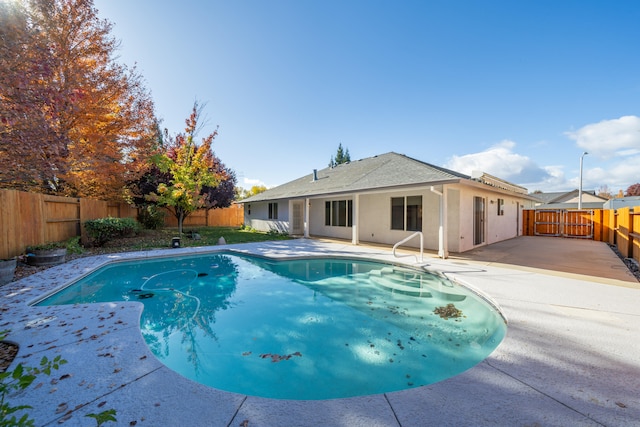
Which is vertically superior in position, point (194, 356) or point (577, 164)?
point (577, 164)

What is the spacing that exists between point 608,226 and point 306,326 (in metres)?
18.3

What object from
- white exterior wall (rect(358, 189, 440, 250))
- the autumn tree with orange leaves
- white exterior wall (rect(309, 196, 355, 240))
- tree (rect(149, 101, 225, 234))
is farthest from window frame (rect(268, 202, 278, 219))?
the autumn tree with orange leaves

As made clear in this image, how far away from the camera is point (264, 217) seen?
1961 centimetres

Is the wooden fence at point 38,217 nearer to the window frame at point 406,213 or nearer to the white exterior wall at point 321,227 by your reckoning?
the white exterior wall at point 321,227

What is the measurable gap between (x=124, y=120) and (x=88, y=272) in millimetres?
8652

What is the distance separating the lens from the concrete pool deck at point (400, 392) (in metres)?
2.04

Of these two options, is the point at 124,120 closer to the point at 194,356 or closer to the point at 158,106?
the point at 158,106

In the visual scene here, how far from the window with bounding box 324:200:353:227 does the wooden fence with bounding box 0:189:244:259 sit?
458 inches

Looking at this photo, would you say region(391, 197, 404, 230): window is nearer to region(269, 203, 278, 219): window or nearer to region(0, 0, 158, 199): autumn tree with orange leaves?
region(269, 203, 278, 219): window

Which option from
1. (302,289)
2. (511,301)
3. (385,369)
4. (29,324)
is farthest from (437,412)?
(29,324)

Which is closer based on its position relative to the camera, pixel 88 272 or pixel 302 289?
pixel 302 289

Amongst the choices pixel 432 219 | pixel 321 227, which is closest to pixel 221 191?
pixel 321 227

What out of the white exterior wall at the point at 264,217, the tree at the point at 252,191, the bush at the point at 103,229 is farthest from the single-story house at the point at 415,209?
the tree at the point at 252,191

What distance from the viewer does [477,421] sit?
1993mm
